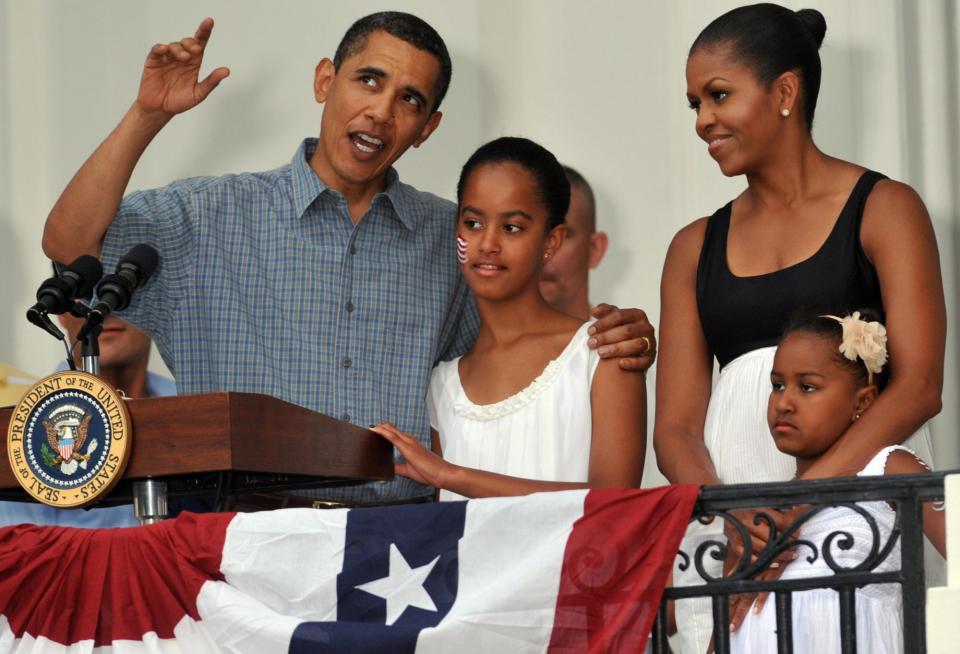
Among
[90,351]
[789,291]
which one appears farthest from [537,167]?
[90,351]

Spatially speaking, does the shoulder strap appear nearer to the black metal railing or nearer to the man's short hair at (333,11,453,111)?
the black metal railing

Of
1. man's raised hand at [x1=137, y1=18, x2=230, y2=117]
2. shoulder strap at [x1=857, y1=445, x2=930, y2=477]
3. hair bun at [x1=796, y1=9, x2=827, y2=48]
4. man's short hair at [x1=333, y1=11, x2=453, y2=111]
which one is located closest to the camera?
shoulder strap at [x1=857, y1=445, x2=930, y2=477]

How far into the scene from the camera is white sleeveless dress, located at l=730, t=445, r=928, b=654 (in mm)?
3066

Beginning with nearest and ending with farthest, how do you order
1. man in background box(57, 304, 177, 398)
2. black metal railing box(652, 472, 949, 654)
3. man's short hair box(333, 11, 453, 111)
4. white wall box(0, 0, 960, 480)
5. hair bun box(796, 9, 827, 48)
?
black metal railing box(652, 472, 949, 654) < hair bun box(796, 9, 827, 48) < man's short hair box(333, 11, 453, 111) < man in background box(57, 304, 177, 398) < white wall box(0, 0, 960, 480)

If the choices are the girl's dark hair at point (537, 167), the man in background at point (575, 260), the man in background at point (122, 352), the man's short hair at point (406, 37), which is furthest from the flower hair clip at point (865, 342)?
the man in background at point (122, 352)

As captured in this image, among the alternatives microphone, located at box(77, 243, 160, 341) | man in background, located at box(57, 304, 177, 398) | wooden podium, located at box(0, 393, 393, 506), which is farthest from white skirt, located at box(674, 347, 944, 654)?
man in background, located at box(57, 304, 177, 398)

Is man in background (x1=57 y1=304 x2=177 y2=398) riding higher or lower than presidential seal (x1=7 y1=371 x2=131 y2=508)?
higher

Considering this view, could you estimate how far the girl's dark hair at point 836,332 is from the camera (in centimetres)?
353

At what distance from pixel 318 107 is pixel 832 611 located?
3.76 m

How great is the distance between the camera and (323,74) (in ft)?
14.8

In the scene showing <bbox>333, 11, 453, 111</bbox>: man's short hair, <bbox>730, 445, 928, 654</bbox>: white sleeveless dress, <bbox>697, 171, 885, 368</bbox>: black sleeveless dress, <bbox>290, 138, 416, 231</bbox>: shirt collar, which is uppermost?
<bbox>333, 11, 453, 111</bbox>: man's short hair

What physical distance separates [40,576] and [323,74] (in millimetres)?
1889

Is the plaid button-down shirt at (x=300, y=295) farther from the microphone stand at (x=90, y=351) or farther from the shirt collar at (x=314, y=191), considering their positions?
the microphone stand at (x=90, y=351)

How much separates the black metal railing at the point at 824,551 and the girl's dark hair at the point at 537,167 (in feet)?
4.55
